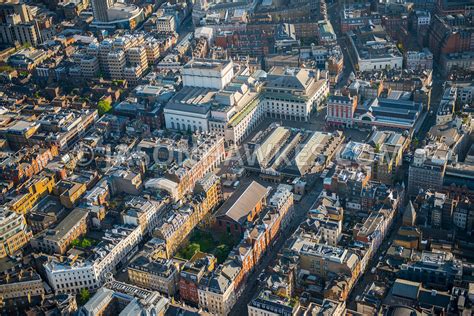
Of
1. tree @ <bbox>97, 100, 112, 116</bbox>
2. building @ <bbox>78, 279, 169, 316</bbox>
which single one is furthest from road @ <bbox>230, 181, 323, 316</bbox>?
tree @ <bbox>97, 100, 112, 116</bbox>

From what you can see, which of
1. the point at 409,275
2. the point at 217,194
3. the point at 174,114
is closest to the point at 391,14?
the point at 174,114

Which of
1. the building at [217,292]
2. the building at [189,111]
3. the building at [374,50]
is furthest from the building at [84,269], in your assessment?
the building at [374,50]

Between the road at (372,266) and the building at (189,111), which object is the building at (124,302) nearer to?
the road at (372,266)

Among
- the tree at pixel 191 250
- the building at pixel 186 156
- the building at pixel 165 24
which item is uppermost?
the building at pixel 165 24

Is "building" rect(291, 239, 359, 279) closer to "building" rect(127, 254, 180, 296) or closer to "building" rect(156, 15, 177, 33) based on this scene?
"building" rect(127, 254, 180, 296)

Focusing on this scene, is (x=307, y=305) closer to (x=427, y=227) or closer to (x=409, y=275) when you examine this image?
(x=409, y=275)

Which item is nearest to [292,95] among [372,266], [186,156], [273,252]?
[186,156]

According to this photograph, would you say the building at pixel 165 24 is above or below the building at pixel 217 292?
above
